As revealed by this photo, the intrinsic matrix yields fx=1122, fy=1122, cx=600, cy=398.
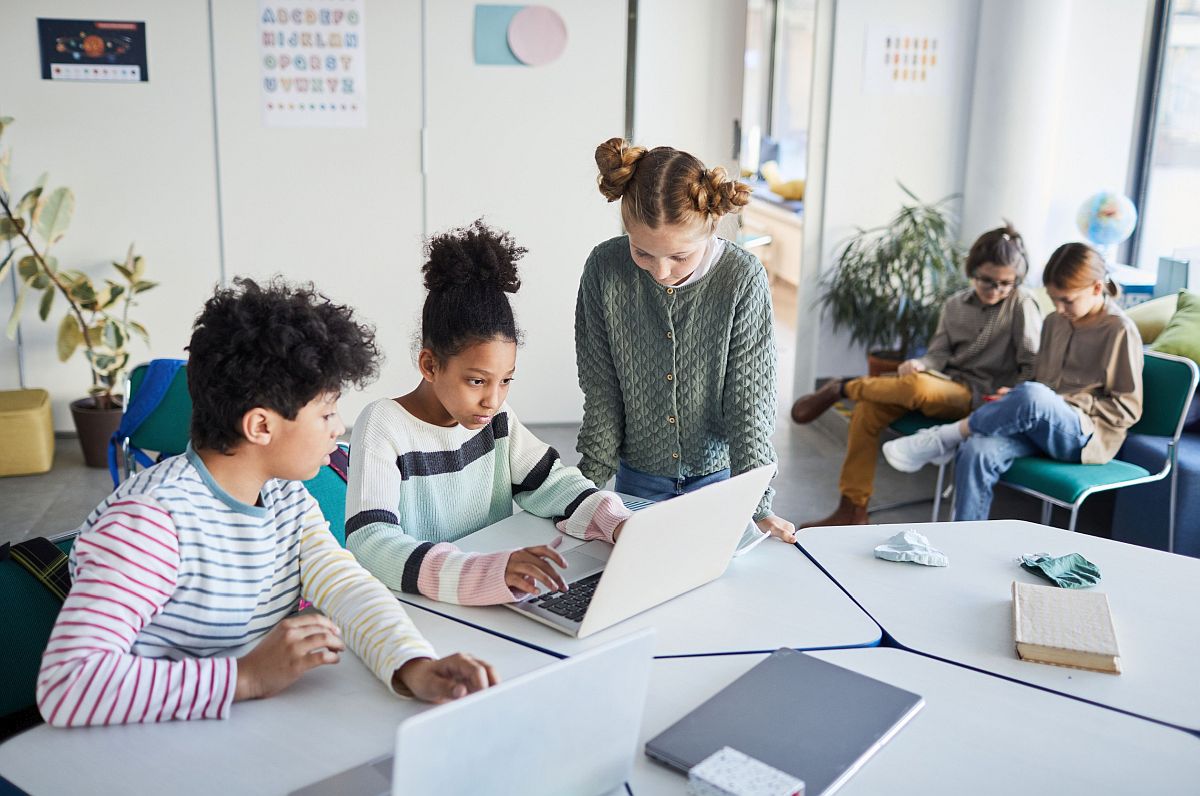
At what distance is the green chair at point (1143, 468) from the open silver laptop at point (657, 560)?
71.5 inches

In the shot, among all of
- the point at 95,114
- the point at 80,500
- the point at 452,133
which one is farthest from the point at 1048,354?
the point at 95,114

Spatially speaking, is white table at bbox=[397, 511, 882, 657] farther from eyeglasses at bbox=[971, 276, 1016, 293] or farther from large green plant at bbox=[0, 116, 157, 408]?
large green plant at bbox=[0, 116, 157, 408]

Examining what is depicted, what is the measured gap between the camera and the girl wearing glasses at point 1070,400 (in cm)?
325

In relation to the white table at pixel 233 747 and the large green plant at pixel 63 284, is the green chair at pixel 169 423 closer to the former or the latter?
the white table at pixel 233 747

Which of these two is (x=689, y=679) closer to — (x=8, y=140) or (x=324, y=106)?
(x=324, y=106)

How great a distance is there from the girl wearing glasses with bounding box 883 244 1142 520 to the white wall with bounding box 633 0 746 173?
5.45 ft

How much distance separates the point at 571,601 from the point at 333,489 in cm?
66

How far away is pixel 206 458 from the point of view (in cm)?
140

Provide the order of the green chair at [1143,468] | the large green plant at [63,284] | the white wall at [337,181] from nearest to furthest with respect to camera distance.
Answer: the green chair at [1143,468], the large green plant at [63,284], the white wall at [337,181]

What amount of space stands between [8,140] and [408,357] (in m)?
1.76

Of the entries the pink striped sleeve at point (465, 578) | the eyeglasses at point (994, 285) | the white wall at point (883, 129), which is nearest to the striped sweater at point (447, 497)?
the pink striped sleeve at point (465, 578)

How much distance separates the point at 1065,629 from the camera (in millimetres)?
1525

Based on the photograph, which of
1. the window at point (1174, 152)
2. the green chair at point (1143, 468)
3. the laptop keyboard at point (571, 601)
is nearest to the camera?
the laptop keyboard at point (571, 601)

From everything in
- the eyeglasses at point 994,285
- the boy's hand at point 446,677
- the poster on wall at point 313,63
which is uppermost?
the poster on wall at point 313,63
